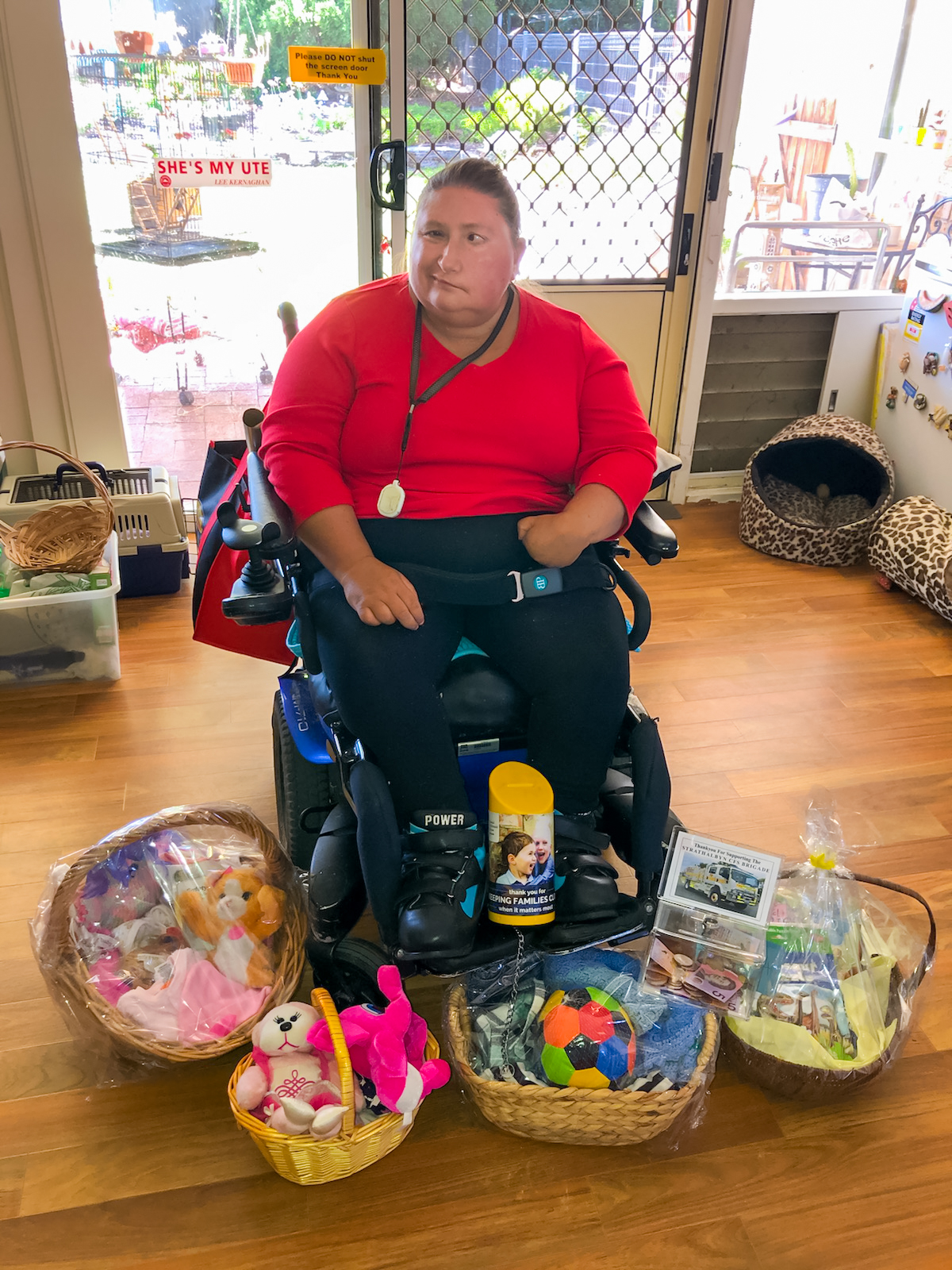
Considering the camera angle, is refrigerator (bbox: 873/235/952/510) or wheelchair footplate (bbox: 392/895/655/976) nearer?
wheelchair footplate (bbox: 392/895/655/976)

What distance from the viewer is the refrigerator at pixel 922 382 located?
2.94 metres

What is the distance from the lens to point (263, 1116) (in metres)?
1.25

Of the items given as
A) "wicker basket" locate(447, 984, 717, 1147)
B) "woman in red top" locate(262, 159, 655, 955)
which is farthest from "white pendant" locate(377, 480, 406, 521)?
"wicker basket" locate(447, 984, 717, 1147)

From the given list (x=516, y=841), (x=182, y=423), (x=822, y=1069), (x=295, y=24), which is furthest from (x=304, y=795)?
(x=295, y=24)

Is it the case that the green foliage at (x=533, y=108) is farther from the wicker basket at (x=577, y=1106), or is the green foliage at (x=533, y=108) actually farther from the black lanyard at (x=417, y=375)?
the wicker basket at (x=577, y=1106)

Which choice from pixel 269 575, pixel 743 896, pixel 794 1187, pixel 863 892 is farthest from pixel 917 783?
pixel 269 575

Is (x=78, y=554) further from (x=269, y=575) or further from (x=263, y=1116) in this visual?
(x=263, y=1116)

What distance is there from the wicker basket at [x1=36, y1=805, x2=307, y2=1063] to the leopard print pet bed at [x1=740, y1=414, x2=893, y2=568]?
2.04 m

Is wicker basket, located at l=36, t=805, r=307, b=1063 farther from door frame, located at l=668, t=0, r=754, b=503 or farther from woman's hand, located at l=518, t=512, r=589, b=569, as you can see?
door frame, located at l=668, t=0, r=754, b=503

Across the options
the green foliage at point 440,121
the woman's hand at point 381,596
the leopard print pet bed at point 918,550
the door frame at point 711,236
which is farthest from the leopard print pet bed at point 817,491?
the woman's hand at point 381,596

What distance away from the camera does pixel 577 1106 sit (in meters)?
1.27

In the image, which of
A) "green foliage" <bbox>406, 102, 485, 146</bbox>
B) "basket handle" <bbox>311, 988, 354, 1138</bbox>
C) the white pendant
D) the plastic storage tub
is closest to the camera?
"basket handle" <bbox>311, 988, 354, 1138</bbox>

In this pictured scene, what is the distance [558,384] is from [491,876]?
80 centimetres

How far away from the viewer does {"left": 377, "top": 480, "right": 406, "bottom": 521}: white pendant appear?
1534 mm
